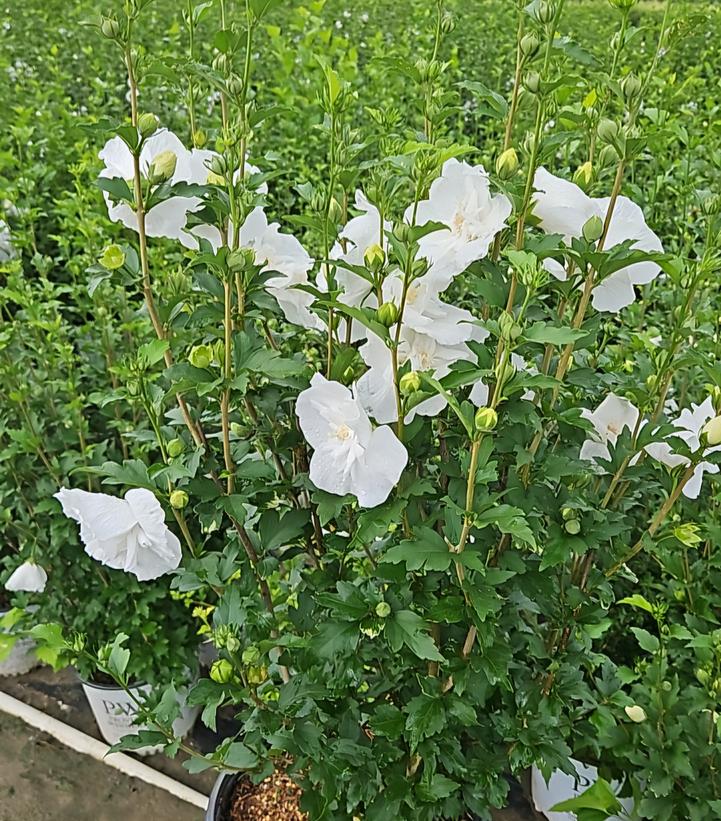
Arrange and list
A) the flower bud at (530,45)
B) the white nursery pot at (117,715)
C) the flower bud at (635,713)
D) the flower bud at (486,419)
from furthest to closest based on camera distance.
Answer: the white nursery pot at (117,715) → the flower bud at (635,713) → the flower bud at (530,45) → the flower bud at (486,419)

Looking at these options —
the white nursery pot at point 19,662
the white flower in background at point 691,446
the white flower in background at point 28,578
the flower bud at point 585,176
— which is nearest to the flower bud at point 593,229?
the flower bud at point 585,176

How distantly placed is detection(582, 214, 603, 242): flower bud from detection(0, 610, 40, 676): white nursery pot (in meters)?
2.14

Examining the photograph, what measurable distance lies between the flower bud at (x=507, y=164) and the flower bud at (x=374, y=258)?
19cm

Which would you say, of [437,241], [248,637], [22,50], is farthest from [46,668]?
[22,50]

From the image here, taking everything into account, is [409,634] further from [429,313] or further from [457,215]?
[457,215]

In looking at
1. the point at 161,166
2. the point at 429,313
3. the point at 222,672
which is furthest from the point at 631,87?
the point at 222,672

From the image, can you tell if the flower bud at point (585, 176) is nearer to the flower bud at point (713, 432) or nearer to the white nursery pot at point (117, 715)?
the flower bud at point (713, 432)

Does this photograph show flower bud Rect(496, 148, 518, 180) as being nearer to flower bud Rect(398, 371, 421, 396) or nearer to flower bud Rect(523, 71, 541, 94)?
flower bud Rect(523, 71, 541, 94)

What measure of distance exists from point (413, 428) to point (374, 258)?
0.22m

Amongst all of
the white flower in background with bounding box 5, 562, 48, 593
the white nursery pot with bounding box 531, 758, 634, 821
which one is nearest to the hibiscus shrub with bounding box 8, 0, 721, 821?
the white nursery pot with bounding box 531, 758, 634, 821

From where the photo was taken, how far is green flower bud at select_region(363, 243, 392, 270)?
97cm

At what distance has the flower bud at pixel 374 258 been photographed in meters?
0.97

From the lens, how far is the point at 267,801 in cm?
171

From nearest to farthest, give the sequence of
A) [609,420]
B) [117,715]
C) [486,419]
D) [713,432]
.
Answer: [486,419], [713,432], [609,420], [117,715]
